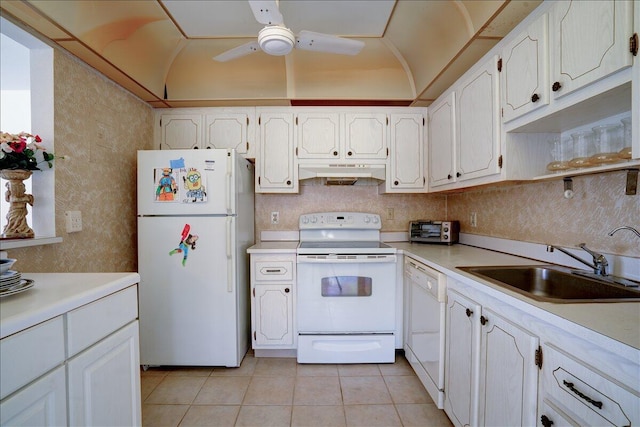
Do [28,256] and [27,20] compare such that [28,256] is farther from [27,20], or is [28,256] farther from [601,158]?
[601,158]

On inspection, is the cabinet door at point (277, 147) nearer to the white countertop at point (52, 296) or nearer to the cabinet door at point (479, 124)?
the cabinet door at point (479, 124)

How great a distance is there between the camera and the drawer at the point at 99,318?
2.82 feet

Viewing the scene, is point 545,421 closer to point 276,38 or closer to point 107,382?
point 107,382

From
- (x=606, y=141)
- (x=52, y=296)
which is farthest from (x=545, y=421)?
(x=52, y=296)

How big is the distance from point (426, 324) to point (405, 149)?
156cm

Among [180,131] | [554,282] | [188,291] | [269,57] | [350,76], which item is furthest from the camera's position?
[180,131]

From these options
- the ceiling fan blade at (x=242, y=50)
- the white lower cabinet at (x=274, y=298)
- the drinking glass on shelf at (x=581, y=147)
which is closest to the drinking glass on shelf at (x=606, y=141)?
the drinking glass on shelf at (x=581, y=147)

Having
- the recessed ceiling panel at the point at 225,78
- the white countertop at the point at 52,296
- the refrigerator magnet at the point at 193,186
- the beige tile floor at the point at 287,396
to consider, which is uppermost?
the recessed ceiling panel at the point at 225,78

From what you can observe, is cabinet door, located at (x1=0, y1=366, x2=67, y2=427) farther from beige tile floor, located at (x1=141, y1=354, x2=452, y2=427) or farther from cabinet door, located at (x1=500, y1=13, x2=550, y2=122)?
cabinet door, located at (x1=500, y1=13, x2=550, y2=122)

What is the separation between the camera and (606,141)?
47.2 inches

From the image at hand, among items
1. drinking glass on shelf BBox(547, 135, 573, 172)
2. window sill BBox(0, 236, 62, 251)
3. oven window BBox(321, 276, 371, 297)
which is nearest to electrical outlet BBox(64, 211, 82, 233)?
window sill BBox(0, 236, 62, 251)

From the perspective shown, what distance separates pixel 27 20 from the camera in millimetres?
1357

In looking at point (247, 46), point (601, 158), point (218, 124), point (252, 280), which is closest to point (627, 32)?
point (601, 158)

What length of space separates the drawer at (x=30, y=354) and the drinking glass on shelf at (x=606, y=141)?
211cm
